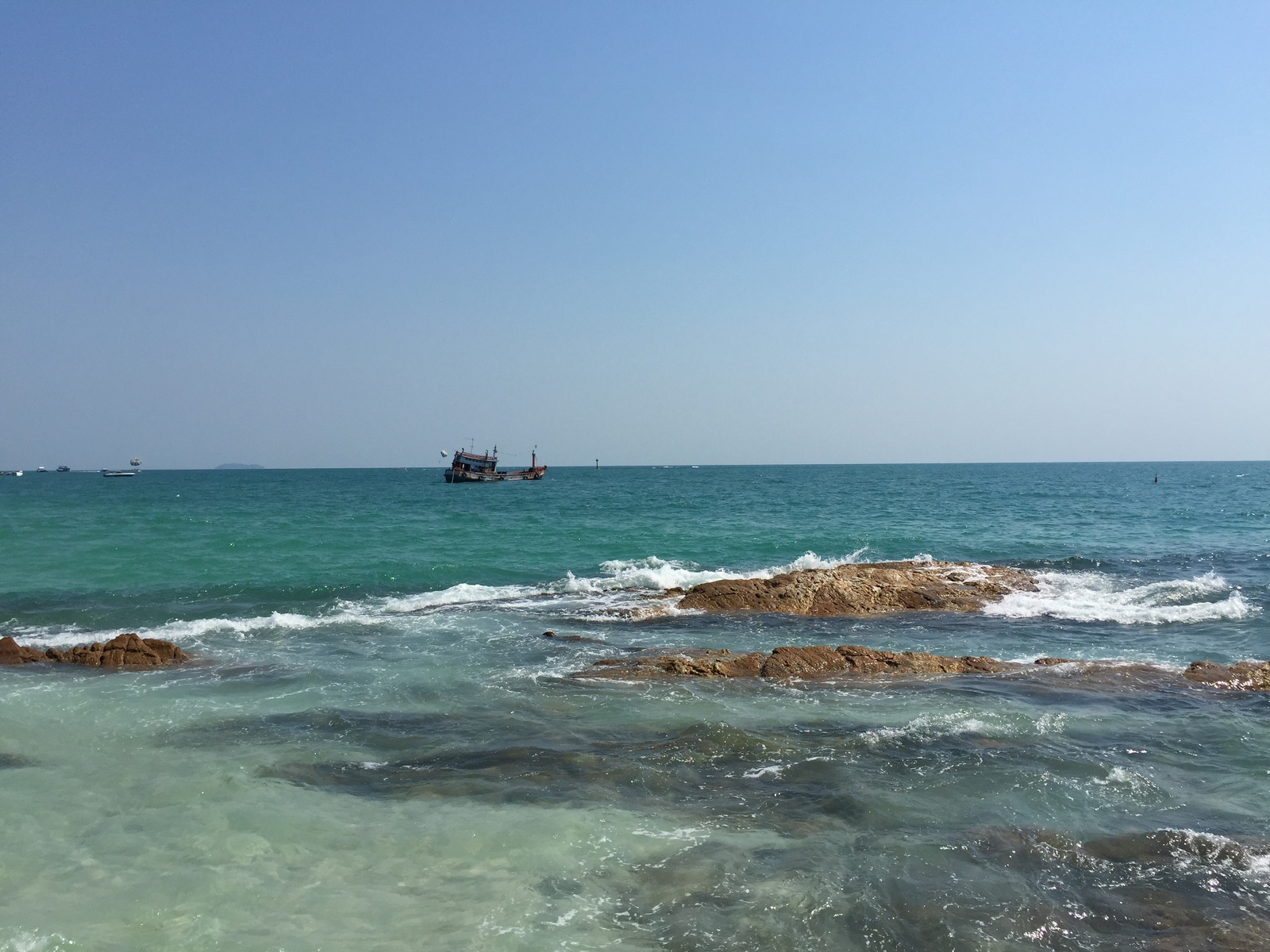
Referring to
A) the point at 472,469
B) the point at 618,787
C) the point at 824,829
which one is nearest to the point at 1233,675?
the point at 824,829

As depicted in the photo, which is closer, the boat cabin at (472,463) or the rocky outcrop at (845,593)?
the rocky outcrop at (845,593)

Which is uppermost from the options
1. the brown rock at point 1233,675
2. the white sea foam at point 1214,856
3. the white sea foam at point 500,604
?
the brown rock at point 1233,675

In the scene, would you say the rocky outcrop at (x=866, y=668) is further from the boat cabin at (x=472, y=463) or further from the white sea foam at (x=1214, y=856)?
the boat cabin at (x=472, y=463)

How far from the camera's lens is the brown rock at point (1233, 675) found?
37.8 feet

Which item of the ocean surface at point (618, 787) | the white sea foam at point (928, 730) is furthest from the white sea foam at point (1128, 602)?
the white sea foam at point (928, 730)

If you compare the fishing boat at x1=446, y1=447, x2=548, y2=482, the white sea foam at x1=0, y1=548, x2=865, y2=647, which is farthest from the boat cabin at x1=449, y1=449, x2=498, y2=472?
the white sea foam at x1=0, y1=548, x2=865, y2=647

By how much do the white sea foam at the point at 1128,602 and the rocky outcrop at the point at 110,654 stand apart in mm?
15225

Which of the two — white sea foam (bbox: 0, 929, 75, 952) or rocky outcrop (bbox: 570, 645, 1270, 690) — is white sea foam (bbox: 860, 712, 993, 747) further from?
white sea foam (bbox: 0, 929, 75, 952)

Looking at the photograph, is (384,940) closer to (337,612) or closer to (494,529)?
(337,612)

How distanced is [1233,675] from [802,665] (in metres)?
5.88

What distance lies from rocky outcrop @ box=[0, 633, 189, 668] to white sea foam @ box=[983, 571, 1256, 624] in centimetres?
1522

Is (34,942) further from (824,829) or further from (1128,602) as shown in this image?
(1128,602)

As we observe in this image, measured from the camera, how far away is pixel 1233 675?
11.8 meters

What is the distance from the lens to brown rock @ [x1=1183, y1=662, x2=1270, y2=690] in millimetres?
11508
